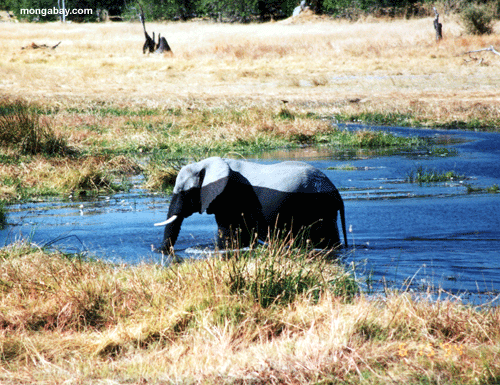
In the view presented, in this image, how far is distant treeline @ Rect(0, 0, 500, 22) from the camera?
62000 mm

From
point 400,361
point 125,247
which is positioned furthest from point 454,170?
point 400,361

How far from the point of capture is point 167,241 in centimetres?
677

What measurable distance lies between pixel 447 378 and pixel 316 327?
95cm

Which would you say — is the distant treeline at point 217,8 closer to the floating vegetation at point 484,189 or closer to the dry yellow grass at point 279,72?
the dry yellow grass at point 279,72

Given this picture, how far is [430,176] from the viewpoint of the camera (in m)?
11.2

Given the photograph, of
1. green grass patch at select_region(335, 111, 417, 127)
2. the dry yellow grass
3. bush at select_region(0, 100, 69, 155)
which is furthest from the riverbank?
the dry yellow grass

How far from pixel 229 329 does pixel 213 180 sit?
2.36m

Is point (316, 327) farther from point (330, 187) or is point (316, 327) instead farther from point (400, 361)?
point (330, 187)

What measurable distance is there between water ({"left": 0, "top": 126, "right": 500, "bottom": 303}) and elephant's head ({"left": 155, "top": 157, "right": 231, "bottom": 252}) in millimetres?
359

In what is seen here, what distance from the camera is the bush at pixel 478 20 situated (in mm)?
40031

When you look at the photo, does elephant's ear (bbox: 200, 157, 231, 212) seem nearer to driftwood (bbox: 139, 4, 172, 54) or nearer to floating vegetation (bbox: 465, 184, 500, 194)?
floating vegetation (bbox: 465, 184, 500, 194)

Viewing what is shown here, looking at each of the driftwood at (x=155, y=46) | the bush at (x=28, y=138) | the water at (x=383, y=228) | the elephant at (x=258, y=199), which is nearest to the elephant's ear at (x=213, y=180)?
the elephant at (x=258, y=199)

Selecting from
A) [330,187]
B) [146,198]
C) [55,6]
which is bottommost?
[146,198]

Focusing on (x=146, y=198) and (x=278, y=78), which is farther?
(x=278, y=78)
